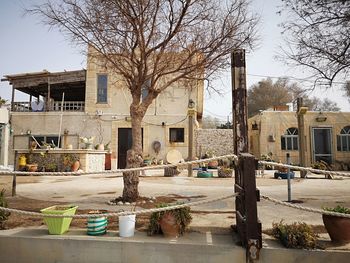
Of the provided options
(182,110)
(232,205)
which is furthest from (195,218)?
(182,110)

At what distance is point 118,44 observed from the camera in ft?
20.4

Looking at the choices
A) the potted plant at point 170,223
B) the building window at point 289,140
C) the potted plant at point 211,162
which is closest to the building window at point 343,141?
the building window at point 289,140

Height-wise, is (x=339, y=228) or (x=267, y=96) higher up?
(x=267, y=96)

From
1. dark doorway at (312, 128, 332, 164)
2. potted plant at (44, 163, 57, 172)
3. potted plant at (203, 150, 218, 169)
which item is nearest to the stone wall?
potted plant at (203, 150, 218, 169)

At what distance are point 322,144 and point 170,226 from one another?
18.2m

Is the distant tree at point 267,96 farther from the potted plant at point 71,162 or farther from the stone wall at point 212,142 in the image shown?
the potted plant at point 71,162

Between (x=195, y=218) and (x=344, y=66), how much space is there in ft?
16.1

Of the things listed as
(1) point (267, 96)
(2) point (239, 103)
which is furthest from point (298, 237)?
(1) point (267, 96)

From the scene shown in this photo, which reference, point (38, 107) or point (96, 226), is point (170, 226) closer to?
point (96, 226)

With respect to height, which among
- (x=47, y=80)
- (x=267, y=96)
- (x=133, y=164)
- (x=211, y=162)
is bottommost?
(x=211, y=162)

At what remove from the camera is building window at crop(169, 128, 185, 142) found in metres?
17.3

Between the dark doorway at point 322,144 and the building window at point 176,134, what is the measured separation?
9.10 meters

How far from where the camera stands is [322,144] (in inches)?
722

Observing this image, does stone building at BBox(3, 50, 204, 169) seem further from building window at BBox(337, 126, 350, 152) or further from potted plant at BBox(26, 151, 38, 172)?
building window at BBox(337, 126, 350, 152)
